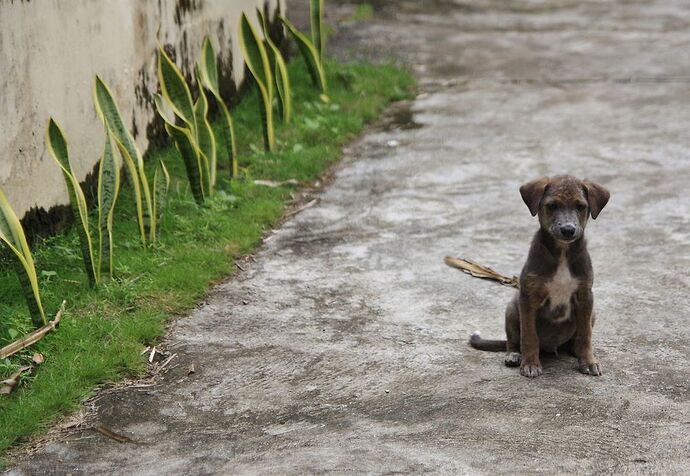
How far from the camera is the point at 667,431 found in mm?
4477

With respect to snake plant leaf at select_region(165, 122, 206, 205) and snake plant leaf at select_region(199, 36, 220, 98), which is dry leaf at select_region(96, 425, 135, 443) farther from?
snake plant leaf at select_region(199, 36, 220, 98)

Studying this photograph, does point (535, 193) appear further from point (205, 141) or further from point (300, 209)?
point (205, 141)

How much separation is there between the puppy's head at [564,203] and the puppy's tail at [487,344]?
766 mm

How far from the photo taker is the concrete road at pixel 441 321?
177 inches

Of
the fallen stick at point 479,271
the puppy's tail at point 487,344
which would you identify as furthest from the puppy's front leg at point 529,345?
the fallen stick at point 479,271

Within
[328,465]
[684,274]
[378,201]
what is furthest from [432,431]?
[378,201]

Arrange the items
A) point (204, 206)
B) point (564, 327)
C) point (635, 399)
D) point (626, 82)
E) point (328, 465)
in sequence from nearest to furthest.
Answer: point (328, 465) → point (635, 399) → point (564, 327) → point (204, 206) → point (626, 82)

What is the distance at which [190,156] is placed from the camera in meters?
7.12

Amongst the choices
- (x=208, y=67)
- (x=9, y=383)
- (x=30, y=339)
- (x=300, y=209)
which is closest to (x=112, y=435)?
(x=9, y=383)

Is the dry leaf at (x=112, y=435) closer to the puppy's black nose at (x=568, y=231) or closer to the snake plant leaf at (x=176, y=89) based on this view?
the puppy's black nose at (x=568, y=231)

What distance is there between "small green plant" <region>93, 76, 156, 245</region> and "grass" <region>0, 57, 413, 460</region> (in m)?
0.35

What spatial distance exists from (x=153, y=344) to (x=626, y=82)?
21.5ft

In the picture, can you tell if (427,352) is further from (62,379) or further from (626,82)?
(626,82)

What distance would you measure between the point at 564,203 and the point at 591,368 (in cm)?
84
